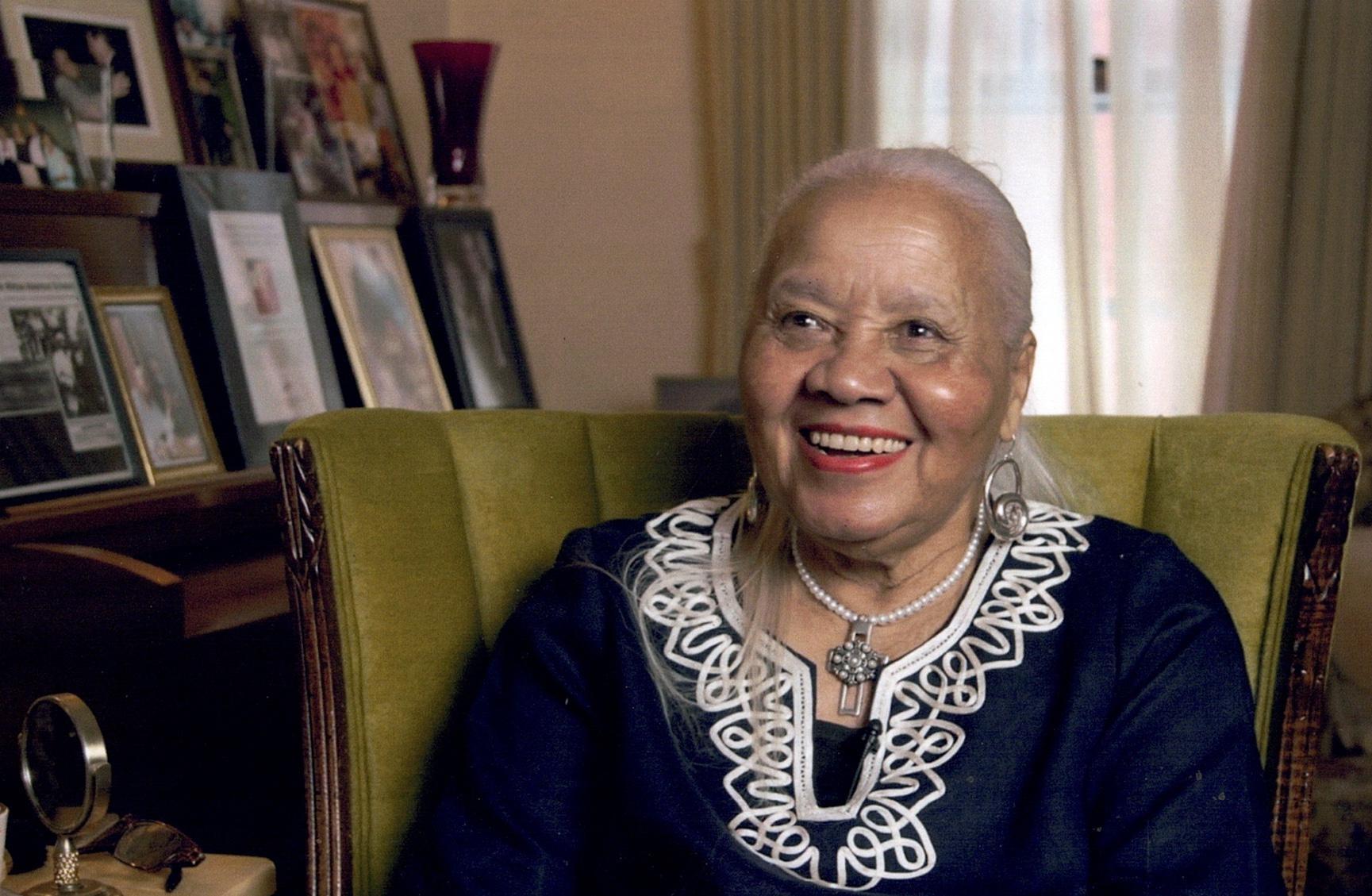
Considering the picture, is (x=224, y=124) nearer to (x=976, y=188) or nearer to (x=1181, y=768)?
(x=976, y=188)

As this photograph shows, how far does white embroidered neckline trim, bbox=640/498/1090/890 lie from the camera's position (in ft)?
4.48

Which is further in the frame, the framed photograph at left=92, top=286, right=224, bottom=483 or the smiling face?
the framed photograph at left=92, top=286, right=224, bottom=483

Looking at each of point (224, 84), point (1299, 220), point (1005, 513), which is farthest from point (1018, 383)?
point (1299, 220)

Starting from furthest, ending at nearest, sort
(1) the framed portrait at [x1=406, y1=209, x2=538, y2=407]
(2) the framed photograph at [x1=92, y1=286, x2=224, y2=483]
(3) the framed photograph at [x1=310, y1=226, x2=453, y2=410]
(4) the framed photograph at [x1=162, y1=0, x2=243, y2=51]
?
(1) the framed portrait at [x1=406, y1=209, x2=538, y2=407], (3) the framed photograph at [x1=310, y1=226, x2=453, y2=410], (4) the framed photograph at [x1=162, y1=0, x2=243, y2=51], (2) the framed photograph at [x1=92, y1=286, x2=224, y2=483]

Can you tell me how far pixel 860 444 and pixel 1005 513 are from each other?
218mm

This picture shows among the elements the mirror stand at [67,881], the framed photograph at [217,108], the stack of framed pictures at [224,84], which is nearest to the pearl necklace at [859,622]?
the mirror stand at [67,881]

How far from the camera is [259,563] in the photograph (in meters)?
2.30

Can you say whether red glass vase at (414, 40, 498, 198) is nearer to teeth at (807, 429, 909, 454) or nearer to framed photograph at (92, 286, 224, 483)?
framed photograph at (92, 286, 224, 483)

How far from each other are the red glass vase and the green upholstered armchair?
5.19 ft

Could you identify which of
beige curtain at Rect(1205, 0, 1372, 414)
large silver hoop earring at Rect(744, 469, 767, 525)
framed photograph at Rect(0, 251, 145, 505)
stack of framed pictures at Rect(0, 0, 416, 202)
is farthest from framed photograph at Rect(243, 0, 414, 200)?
beige curtain at Rect(1205, 0, 1372, 414)

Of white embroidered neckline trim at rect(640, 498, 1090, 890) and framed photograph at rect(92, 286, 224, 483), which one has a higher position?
framed photograph at rect(92, 286, 224, 483)

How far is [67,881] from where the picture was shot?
4.55ft

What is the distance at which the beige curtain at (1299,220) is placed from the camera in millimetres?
3395

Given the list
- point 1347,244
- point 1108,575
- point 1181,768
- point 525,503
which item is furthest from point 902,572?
point 1347,244
